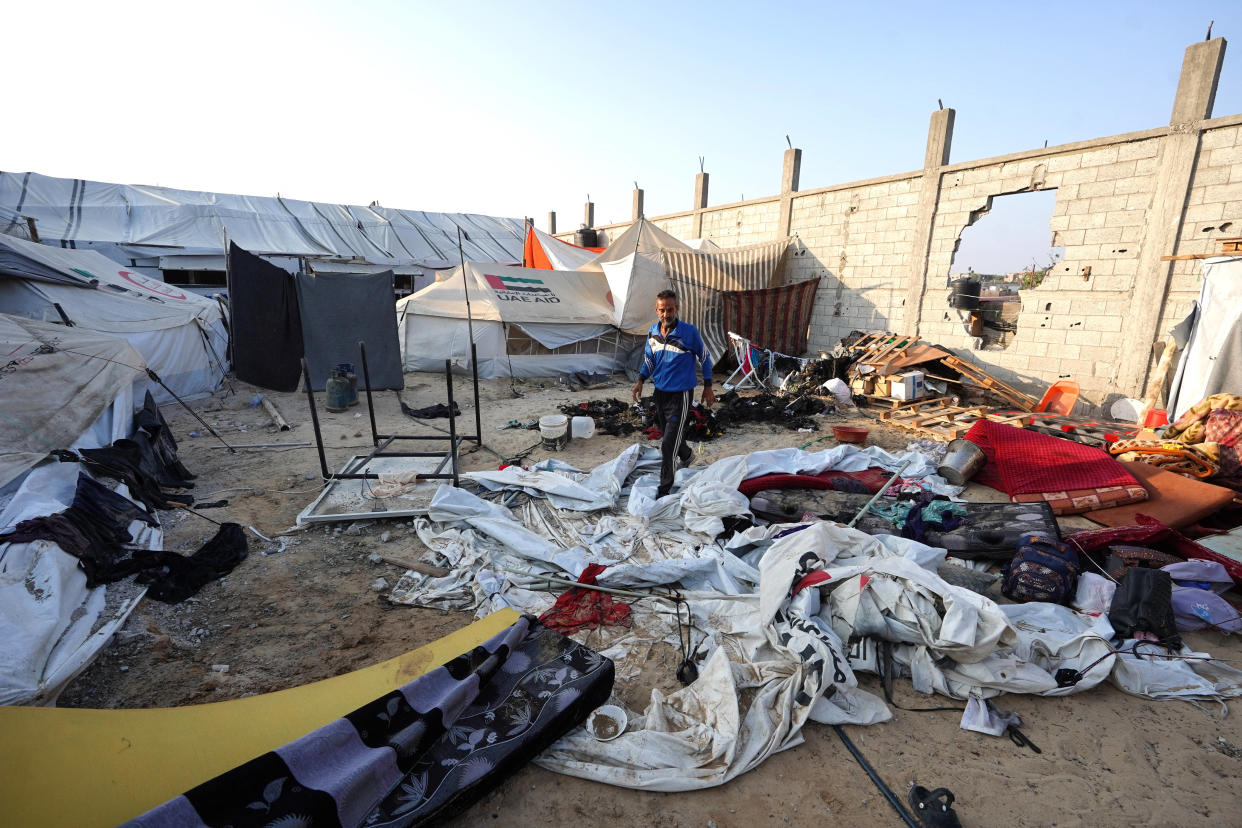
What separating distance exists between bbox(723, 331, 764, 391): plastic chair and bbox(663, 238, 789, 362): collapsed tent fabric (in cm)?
77

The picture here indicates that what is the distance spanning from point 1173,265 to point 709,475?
7.74 m

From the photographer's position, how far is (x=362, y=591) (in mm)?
3338

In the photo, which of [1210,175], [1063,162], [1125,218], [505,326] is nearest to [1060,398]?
[1125,218]

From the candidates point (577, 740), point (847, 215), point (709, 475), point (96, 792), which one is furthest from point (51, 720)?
point (847, 215)

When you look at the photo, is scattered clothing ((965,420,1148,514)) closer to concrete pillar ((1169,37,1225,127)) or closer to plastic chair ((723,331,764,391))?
plastic chair ((723,331,764,391))

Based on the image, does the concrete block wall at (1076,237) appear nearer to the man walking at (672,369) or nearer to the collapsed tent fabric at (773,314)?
the collapsed tent fabric at (773,314)

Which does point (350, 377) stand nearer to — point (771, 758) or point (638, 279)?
point (638, 279)

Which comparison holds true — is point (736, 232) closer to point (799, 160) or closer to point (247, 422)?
point (799, 160)

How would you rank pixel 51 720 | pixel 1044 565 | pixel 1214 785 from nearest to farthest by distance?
pixel 51 720
pixel 1214 785
pixel 1044 565

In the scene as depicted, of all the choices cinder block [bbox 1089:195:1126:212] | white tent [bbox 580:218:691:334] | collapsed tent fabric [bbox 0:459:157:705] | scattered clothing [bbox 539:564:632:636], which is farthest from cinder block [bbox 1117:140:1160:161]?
collapsed tent fabric [bbox 0:459:157:705]

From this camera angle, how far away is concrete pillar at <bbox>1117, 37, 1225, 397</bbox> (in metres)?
6.83

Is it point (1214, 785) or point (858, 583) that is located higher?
point (858, 583)

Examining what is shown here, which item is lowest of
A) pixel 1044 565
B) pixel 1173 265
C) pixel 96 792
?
pixel 96 792

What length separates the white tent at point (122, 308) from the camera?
6.93 metres
